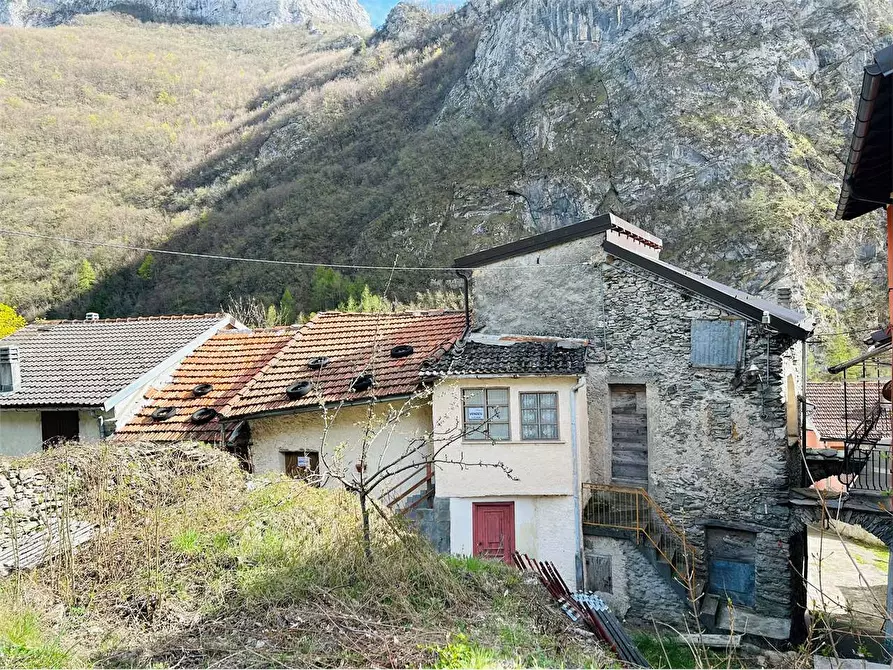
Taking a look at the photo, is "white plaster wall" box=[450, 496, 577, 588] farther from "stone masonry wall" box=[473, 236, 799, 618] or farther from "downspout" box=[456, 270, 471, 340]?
"downspout" box=[456, 270, 471, 340]

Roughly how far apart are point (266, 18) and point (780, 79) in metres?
125

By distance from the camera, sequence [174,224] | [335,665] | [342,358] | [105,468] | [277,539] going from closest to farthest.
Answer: [335,665]
[277,539]
[105,468]
[342,358]
[174,224]

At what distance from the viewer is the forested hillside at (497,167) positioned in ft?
150

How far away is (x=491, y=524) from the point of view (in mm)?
11852

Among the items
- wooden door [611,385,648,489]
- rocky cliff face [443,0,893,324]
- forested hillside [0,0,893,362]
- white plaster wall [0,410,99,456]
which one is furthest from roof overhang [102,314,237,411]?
rocky cliff face [443,0,893,324]

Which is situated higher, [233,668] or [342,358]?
[342,358]

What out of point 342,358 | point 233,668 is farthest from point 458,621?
point 342,358

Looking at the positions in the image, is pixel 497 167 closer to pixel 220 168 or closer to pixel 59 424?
pixel 220 168

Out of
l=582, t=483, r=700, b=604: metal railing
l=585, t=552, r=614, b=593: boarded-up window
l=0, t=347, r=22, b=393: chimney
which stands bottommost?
l=585, t=552, r=614, b=593: boarded-up window

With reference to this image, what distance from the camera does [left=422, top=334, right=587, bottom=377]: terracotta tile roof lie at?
11461mm

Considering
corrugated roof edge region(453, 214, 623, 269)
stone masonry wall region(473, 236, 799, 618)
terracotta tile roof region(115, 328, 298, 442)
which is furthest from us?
terracotta tile roof region(115, 328, 298, 442)

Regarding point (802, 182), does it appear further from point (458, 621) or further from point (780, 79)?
point (458, 621)

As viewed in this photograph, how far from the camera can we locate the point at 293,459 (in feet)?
44.1

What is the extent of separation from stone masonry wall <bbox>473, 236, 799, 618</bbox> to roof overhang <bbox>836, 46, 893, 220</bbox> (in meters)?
3.26
